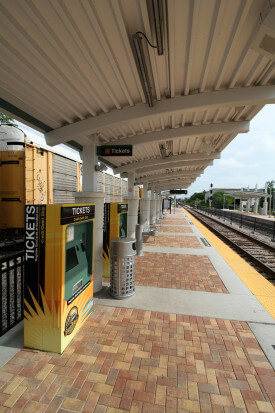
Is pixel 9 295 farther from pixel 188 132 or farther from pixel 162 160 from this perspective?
pixel 162 160

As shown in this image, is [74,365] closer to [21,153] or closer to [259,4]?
[259,4]

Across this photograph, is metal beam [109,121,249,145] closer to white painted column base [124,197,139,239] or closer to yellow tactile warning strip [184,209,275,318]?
yellow tactile warning strip [184,209,275,318]

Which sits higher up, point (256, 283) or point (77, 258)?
point (77, 258)

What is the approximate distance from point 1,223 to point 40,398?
6.22 m

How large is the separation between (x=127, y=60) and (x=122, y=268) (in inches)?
142

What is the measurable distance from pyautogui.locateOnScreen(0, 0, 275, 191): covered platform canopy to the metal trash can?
243 cm

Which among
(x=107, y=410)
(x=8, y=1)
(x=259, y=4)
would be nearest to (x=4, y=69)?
(x=8, y=1)

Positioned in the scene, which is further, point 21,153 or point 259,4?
point 21,153

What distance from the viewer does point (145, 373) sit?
2590 millimetres

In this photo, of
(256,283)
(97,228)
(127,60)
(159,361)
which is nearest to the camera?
(159,361)

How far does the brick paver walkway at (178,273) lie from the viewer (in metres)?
5.17

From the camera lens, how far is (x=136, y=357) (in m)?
2.84

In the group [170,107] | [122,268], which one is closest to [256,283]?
[122,268]

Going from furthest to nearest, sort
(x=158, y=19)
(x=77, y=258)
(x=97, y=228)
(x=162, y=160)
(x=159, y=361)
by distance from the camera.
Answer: (x=162, y=160)
(x=97, y=228)
(x=77, y=258)
(x=159, y=361)
(x=158, y=19)
